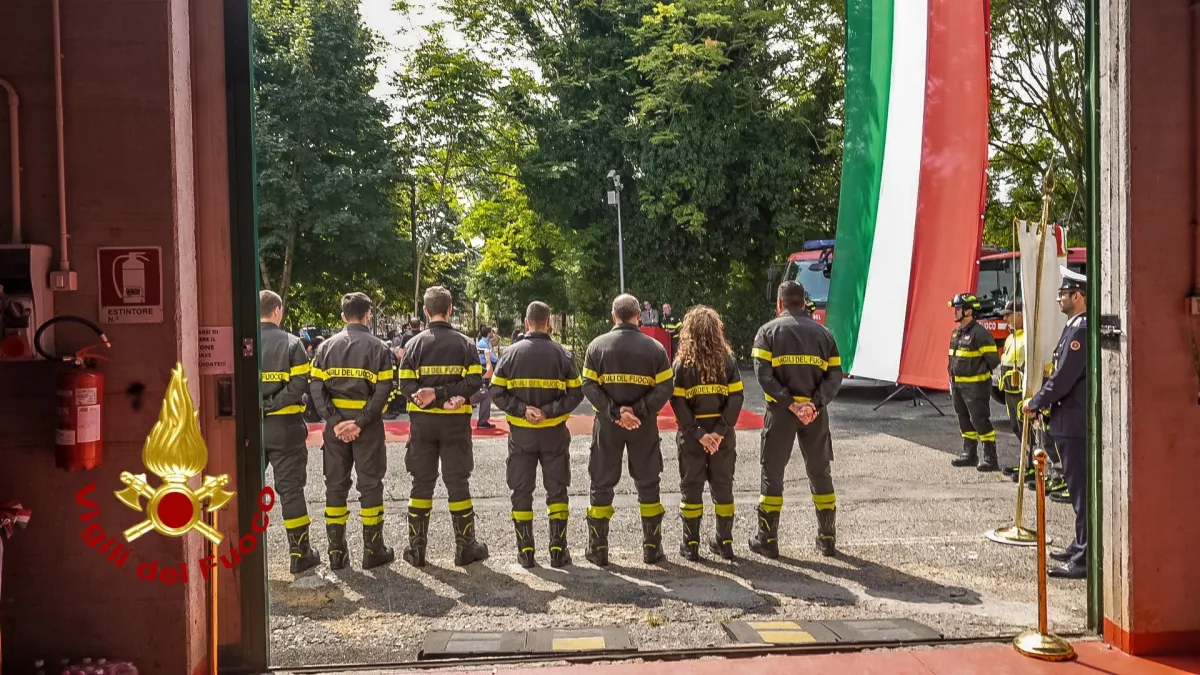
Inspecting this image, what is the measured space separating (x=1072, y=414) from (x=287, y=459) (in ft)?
18.9

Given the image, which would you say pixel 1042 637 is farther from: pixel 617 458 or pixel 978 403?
pixel 978 403

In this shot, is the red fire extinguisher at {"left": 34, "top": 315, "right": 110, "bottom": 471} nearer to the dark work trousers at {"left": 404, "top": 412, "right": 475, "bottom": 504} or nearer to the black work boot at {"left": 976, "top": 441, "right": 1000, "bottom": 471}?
the dark work trousers at {"left": 404, "top": 412, "right": 475, "bottom": 504}

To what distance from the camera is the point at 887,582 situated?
6.10 m

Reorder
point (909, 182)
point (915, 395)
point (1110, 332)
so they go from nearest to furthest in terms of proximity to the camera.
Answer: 1. point (1110, 332)
2. point (909, 182)
3. point (915, 395)

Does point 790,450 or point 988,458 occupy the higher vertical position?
point 790,450

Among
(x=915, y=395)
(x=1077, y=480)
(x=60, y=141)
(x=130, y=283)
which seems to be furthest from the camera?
(x=915, y=395)


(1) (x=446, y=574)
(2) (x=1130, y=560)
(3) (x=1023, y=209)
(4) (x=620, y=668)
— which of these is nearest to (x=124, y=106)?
(4) (x=620, y=668)

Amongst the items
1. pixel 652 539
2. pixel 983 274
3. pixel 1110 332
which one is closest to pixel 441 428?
pixel 652 539

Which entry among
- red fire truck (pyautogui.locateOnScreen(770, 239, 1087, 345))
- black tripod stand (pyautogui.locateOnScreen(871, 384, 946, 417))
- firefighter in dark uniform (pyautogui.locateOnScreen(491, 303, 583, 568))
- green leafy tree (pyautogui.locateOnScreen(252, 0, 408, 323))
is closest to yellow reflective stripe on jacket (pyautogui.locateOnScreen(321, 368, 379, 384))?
firefighter in dark uniform (pyautogui.locateOnScreen(491, 303, 583, 568))

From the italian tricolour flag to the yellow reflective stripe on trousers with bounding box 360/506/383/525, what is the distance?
14.5 feet

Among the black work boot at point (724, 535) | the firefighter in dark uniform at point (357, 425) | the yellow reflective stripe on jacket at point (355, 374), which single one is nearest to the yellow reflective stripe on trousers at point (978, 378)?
the black work boot at point (724, 535)

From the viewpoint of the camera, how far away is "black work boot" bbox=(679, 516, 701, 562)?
6762 millimetres

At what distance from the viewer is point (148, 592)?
12.4 ft

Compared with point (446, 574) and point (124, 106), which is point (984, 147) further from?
point (124, 106)
